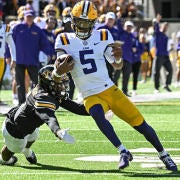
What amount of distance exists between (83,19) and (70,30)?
7.28 m

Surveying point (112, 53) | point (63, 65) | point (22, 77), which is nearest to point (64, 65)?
point (63, 65)

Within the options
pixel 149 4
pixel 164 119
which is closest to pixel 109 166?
pixel 164 119

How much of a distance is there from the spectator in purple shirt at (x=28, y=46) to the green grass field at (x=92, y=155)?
2087 millimetres

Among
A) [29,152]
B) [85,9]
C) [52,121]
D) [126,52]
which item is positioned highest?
[85,9]

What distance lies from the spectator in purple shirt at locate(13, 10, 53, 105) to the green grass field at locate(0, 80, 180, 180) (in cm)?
209

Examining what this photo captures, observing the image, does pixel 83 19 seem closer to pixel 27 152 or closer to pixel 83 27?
pixel 83 27

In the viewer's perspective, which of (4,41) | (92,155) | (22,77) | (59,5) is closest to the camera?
(92,155)

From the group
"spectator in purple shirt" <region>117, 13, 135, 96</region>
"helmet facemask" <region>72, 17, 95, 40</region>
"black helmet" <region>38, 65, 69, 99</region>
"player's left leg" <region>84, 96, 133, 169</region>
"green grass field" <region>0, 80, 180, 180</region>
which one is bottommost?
"spectator in purple shirt" <region>117, 13, 135, 96</region>

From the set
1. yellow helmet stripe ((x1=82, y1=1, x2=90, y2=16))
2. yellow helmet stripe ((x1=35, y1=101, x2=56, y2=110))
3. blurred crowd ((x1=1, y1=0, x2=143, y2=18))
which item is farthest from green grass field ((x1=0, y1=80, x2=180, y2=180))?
blurred crowd ((x1=1, y1=0, x2=143, y2=18))

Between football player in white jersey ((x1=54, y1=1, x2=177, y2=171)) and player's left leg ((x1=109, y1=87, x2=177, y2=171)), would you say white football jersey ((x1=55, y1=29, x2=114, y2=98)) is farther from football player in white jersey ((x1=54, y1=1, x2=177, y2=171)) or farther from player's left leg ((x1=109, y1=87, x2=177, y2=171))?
player's left leg ((x1=109, y1=87, x2=177, y2=171))

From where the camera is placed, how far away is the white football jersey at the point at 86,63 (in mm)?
8117

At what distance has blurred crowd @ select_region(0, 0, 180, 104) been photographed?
15.0 m

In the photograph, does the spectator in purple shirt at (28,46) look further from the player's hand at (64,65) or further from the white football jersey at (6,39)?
the player's hand at (64,65)

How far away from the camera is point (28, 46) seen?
15211 millimetres
